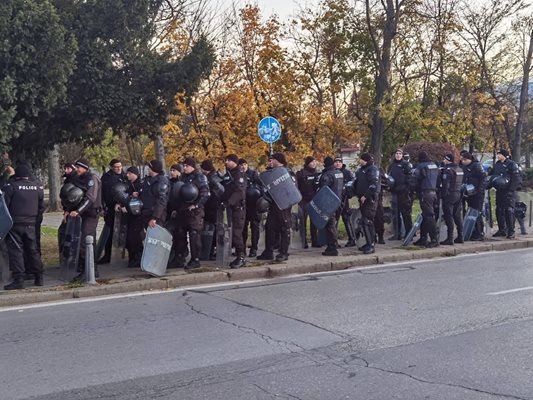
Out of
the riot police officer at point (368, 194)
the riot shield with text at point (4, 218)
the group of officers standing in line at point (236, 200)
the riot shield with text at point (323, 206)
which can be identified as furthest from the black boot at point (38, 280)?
the riot police officer at point (368, 194)

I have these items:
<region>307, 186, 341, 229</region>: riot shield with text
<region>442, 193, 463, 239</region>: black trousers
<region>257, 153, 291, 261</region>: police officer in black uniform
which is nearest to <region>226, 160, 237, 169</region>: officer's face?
<region>257, 153, 291, 261</region>: police officer in black uniform

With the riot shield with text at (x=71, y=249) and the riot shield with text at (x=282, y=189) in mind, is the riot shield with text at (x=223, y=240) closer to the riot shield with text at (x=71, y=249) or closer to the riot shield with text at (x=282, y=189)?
the riot shield with text at (x=282, y=189)

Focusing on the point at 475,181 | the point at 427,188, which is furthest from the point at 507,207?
the point at 427,188

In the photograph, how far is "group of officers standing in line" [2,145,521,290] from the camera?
9.39 m

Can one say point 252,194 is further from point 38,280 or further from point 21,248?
point 21,248

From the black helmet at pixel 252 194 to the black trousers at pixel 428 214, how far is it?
12.1ft

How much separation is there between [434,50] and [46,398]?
25.4 metres

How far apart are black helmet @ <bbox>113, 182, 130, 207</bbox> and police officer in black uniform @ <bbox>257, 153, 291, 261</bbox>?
2.50 metres

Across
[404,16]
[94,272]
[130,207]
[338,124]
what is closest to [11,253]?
[94,272]

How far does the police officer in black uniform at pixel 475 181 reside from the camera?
14039mm

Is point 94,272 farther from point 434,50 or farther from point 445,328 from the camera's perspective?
point 434,50

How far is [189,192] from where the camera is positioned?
33.6 ft

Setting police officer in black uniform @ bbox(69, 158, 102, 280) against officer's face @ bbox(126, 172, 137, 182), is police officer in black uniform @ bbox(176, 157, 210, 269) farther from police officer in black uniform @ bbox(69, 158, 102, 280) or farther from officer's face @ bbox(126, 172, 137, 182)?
police officer in black uniform @ bbox(69, 158, 102, 280)

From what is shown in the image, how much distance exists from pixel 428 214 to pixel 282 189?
148 inches
